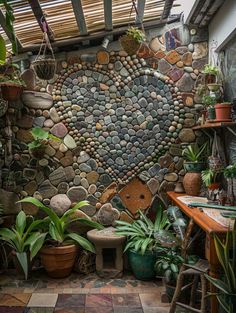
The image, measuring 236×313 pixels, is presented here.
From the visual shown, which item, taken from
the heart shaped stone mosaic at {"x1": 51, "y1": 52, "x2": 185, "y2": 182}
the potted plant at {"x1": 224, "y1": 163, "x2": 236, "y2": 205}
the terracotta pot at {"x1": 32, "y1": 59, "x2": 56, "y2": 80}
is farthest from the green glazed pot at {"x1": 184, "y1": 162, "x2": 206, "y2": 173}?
the terracotta pot at {"x1": 32, "y1": 59, "x2": 56, "y2": 80}

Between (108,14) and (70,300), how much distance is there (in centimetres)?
263

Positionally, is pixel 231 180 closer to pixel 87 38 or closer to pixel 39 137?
pixel 39 137

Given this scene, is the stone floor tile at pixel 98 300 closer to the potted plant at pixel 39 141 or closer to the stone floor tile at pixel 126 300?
the stone floor tile at pixel 126 300

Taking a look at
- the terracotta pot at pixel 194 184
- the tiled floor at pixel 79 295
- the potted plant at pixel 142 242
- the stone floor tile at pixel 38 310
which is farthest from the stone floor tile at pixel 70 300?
the terracotta pot at pixel 194 184

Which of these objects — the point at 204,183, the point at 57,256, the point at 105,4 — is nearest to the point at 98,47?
the point at 105,4

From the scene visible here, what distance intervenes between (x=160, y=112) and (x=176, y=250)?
1540 mm

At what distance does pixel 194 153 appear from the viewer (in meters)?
3.71

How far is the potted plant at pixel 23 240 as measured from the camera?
11.3 ft

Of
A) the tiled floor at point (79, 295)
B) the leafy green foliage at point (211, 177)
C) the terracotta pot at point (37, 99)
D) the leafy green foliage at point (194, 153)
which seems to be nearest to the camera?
the tiled floor at point (79, 295)

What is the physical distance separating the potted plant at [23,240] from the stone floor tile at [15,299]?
269 millimetres

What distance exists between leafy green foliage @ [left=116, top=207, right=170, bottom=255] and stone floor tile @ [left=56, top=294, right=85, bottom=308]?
63 centimetres

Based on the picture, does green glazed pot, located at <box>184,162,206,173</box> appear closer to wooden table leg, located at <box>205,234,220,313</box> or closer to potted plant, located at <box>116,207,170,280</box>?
potted plant, located at <box>116,207,170,280</box>

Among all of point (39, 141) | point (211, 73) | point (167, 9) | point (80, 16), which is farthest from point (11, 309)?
point (167, 9)

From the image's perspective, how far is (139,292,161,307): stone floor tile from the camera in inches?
120
